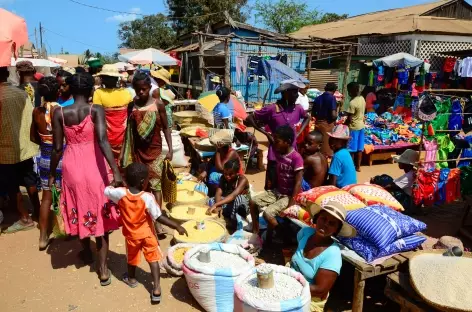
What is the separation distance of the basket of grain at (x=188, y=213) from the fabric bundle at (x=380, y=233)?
68.1 inches

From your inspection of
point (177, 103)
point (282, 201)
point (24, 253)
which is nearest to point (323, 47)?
point (177, 103)

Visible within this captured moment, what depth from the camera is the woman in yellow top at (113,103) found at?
460 cm

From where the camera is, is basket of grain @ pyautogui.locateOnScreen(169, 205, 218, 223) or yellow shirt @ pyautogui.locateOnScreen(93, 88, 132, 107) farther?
yellow shirt @ pyautogui.locateOnScreen(93, 88, 132, 107)

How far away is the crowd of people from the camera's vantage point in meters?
3.12

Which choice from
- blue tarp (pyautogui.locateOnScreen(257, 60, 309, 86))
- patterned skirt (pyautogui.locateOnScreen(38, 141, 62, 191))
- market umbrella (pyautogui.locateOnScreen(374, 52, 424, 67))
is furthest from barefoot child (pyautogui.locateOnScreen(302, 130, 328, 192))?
market umbrella (pyautogui.locateOnScreen(374, 52, 424, 67))

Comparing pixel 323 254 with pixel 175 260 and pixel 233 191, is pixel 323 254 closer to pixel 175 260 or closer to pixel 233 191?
pixel 175 260

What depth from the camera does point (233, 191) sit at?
454 centimetres

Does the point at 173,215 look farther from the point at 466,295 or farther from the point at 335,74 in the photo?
the point at 335,74

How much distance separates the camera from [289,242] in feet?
13.0

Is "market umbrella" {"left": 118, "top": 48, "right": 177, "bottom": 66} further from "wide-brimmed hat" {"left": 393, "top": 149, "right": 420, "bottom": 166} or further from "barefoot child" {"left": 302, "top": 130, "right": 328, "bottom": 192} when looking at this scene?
"barefoot child" {"left": 302, "top": 130, "right": 328, "bottom": 192}

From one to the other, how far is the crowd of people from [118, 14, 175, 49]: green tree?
2669 cm

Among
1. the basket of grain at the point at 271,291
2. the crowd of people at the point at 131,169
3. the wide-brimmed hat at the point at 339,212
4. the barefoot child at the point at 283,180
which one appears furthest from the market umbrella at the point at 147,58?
the basket of grain at the point at 271,291

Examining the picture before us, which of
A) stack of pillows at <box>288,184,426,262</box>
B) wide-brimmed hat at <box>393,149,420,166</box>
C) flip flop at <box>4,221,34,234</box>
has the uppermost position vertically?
wide-brimmed hat at <box>393,149,420,166</box>

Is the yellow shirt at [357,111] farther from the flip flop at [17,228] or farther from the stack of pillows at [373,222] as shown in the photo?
the flip flop at [17,228]
